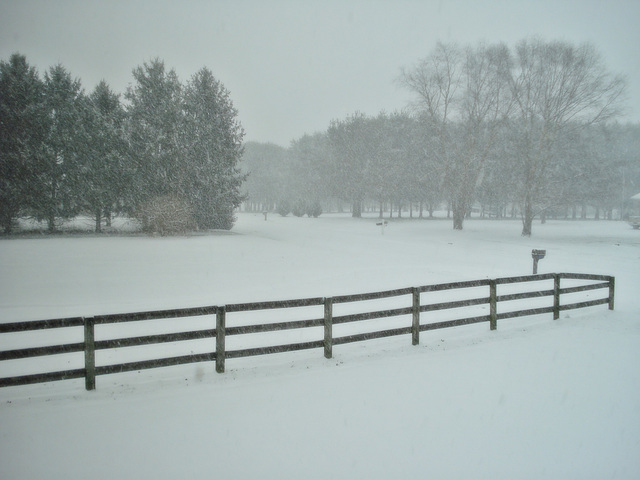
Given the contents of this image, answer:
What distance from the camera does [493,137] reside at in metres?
37.0

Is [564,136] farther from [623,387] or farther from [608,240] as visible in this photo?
[623,387]

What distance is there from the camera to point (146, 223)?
27.3 m

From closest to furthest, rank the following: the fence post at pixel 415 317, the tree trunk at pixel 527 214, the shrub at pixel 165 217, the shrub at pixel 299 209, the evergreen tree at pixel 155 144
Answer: the fence post at pixel 415 317, the shrub at pixel 165 217, the evergreen tree at pixel 155 144, the tree trunk at pixel 527 214, the shrub at pixel 299 209

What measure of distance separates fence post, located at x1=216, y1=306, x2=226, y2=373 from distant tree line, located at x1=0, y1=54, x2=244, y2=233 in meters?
22.1

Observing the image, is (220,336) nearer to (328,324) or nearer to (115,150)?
(328,324)

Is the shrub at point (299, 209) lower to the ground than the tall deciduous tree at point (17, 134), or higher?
lower

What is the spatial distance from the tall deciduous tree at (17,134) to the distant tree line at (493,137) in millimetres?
33207

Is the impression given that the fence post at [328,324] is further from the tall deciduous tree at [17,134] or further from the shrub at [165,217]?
the tall deciduous tree at [17,134]

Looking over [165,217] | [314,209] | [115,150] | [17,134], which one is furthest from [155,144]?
[314,209]

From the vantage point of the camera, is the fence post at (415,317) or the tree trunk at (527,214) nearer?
the fence post at (415,317)

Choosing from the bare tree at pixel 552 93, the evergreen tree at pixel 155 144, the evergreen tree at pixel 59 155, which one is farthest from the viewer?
the bare tree at pixel 552 93

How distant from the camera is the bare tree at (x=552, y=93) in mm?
30844

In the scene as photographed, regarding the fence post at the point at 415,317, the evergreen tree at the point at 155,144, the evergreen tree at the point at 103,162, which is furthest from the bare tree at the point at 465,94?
the fence post at the point at 415,317

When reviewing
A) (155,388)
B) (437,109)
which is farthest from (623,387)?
(437,109)
